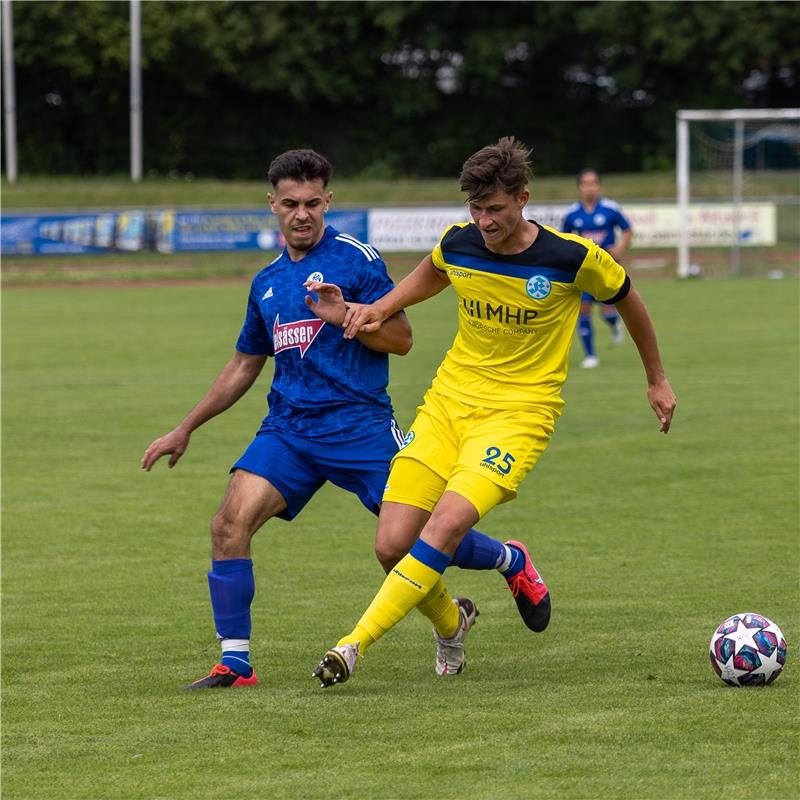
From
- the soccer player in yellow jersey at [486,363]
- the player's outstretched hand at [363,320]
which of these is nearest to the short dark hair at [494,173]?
the soccer player in yellow jersey at [486,363]

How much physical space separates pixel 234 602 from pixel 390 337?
126 centimetres

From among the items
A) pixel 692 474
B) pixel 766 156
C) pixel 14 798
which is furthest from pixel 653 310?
pixel 14 798

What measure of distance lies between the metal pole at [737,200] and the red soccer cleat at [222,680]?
1143 inches

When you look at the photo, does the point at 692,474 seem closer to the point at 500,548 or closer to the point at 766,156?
the point at 500,548

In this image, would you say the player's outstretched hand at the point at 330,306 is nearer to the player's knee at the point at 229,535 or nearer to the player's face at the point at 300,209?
the player's face at the point at 300,209

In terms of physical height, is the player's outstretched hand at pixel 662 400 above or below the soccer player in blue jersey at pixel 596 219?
above

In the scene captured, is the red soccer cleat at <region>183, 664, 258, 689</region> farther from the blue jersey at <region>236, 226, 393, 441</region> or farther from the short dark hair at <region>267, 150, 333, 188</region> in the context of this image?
the short dark hair at <region>267, 150, 333, 188</region>

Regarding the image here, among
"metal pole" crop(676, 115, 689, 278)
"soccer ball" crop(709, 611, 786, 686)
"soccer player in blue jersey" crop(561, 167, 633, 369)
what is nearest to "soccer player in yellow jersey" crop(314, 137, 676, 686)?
"soccer ball" crop(709, 611, 786, 686)

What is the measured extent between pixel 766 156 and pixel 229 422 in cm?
2515

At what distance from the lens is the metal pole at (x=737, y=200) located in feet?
111

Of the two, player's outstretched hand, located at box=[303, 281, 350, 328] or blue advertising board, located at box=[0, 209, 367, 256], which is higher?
player's outstretched hand, located at box=[303, 281, 350, 328]

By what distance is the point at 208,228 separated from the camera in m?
38.2

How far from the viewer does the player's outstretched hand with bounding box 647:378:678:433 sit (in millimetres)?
6358

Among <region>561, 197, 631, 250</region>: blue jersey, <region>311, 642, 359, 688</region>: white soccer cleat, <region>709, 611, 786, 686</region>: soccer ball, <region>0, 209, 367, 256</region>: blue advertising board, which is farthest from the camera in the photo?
<region>0, 209, 367, 256</region>: blue advertising board
